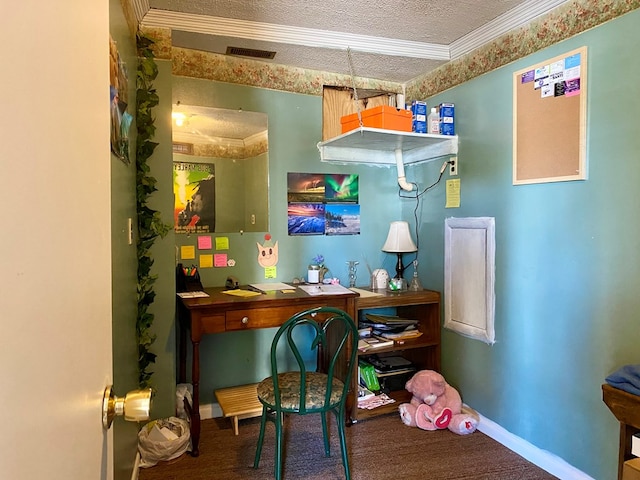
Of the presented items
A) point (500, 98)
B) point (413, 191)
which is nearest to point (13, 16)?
point (500, 98)

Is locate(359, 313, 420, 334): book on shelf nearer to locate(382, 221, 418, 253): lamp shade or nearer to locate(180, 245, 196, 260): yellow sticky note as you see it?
locate(382, 221, 418, 253): lamp shade

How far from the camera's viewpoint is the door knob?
73cm

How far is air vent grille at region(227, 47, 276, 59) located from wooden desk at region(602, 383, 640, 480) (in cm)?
239

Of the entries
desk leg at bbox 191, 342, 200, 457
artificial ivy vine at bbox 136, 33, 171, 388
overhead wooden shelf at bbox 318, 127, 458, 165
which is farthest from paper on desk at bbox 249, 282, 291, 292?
overhead wooden shelf at bbox 318, 127, 458, 165

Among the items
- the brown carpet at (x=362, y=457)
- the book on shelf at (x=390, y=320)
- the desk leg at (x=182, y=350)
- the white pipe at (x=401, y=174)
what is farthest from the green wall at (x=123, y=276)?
the white pipe at (x=401, y=174)

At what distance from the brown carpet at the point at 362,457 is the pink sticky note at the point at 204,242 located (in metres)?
1.06

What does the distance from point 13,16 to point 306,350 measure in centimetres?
281

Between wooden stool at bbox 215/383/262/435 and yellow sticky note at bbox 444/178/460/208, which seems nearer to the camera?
wooden stool at bbox 215/383/262/435

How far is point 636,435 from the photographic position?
62.7 inches

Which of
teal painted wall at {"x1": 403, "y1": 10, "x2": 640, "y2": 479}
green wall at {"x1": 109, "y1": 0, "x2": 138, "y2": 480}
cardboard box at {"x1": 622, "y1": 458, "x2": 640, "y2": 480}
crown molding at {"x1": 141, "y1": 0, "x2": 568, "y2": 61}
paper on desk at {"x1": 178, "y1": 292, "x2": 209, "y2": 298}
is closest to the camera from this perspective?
cardboard box at {"x1": 622, "y1": 458, "x2": 640, "y2": 480}

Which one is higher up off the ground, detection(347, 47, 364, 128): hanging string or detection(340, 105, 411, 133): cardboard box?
detection(347, 47, 364, 128): hanging string

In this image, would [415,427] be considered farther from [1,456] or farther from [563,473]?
[1,456]

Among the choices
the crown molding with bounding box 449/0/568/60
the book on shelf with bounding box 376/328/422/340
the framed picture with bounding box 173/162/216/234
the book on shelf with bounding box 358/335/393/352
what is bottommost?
the book on shelf with bounding box 358/335/393/352

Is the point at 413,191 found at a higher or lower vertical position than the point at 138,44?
lower
